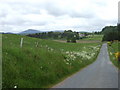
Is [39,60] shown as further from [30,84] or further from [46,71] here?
→ [30,84]

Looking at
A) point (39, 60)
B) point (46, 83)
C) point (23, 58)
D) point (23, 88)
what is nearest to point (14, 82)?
point (23, 88)

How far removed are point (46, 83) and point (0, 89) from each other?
12.9 ft

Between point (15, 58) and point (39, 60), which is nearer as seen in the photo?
point (15, 58)

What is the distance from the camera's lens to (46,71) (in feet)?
50.4

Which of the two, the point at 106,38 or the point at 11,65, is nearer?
the point at 11,65

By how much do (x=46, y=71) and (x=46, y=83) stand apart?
182 cm

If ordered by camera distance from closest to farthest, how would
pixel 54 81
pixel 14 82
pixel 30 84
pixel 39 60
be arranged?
pixel 14 82, pixel 30 84, pixel 54 81, pixel 39 60

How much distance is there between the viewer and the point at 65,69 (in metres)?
19.5

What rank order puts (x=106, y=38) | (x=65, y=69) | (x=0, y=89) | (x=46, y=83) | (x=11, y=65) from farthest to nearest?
(x=106, y=38) < (x=65, y=69) < (x=46, y=83) < (x=11, y=65) < (x=0, y=89)

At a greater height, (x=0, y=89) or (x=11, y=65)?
(x=11, y=65)

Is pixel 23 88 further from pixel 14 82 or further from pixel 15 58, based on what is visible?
pixel 15 58

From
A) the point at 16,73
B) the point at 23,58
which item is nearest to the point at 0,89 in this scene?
the point at 16,73

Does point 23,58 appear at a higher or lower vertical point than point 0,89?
higher

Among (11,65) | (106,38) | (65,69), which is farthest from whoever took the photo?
(106,38)
